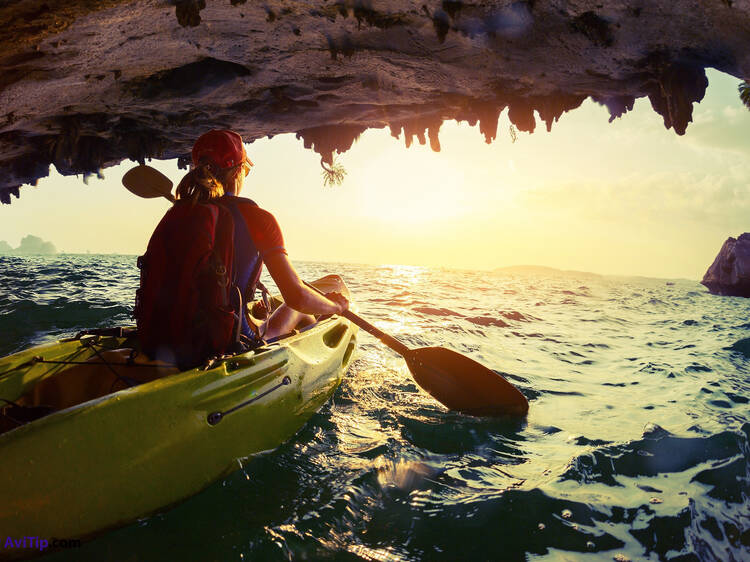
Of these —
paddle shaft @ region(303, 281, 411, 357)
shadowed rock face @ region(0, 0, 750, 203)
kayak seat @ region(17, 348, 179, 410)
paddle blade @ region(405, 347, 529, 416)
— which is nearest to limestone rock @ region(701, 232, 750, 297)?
shadowed rock face @ region(0, 0, 750, 203)

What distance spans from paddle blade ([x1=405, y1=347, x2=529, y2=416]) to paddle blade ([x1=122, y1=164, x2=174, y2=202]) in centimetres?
312

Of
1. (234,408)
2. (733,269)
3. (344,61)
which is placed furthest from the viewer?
(733,269)

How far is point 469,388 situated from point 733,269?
31.8 m

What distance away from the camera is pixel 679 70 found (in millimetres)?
5480

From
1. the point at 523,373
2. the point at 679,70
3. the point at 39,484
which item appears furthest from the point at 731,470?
the point at 679,70

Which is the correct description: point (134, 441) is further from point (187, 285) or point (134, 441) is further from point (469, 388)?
point (469, 388)

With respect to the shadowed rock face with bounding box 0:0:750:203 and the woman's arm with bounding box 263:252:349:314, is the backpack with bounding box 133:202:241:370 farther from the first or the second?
the shadowed rock face with bounding box 0:0:750:203

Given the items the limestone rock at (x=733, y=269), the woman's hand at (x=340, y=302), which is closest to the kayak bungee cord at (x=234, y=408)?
the woman's hand at (x=340, y=302)

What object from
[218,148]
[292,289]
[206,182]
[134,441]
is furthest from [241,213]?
[134,441]

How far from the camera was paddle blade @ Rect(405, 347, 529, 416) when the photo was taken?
3.98 m

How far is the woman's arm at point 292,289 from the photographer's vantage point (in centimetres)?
268

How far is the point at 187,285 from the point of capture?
2.34 meters

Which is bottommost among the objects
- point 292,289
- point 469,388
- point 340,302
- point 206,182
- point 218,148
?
point 469,388

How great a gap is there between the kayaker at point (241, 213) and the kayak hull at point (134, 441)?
53cm
